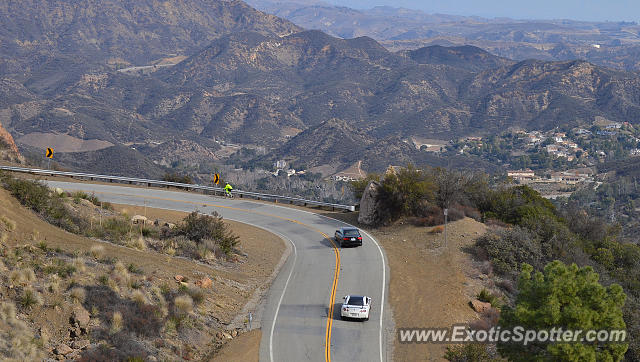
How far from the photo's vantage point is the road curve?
784 inches

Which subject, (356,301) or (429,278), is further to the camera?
(429,278)

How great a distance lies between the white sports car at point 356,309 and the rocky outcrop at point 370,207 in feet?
54.4

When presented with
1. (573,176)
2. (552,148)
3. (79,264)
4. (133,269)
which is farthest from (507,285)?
(552,148)

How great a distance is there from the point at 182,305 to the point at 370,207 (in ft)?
67.3

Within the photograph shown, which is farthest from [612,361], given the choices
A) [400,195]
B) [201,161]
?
[201,161]

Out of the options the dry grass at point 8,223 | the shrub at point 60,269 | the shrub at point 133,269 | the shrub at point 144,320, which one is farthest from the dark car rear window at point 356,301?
the dry grass at point 8,223

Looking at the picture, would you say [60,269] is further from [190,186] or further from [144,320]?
[190,186]

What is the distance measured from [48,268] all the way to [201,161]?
16048 centimetres

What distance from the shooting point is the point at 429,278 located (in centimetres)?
2741

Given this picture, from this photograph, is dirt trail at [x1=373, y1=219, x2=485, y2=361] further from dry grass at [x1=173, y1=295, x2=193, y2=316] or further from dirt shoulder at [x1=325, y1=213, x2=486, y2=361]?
dry grass at [x1=173, y1=295, x2=193, y2=316]

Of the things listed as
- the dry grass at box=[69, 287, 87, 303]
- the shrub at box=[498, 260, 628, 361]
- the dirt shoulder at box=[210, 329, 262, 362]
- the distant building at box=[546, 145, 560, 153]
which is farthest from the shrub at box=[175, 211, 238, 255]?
the distant building at box=[546, 145, 560, 153]

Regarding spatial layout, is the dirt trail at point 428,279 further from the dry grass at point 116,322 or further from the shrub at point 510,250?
the dry grass at point 116,322

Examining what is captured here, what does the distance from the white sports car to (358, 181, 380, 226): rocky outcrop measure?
1660 cm

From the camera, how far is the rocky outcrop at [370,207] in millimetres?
39156
